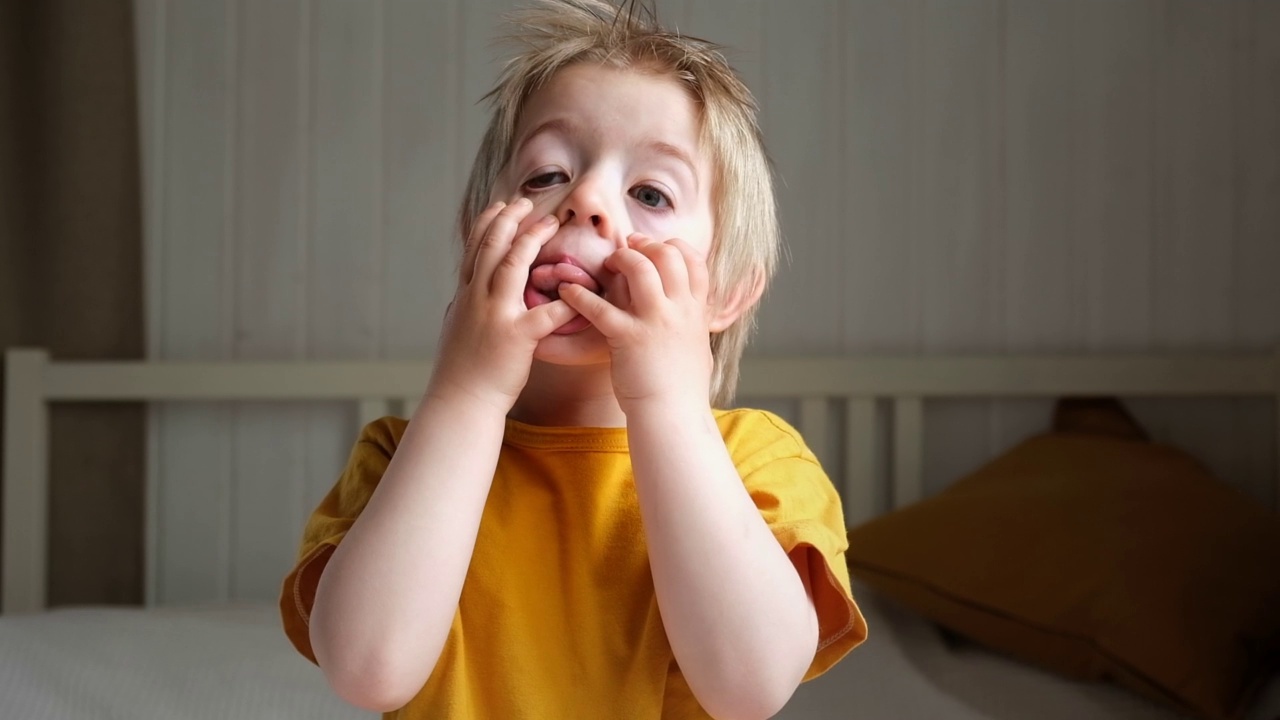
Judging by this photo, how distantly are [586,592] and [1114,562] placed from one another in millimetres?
860

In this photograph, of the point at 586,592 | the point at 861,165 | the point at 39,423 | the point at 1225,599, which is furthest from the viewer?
the point at 861,165

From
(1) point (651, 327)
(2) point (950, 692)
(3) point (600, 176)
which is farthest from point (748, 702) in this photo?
(2) point (950, 692)

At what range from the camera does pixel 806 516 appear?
2.45 feet

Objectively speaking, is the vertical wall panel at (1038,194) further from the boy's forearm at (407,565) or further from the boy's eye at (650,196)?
the boy's forearm at (407,565)

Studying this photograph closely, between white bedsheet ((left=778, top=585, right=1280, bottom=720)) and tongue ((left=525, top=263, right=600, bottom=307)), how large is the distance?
72cm

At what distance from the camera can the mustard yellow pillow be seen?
51.0 inches

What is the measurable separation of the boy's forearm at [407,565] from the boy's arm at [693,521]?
87 millimetres

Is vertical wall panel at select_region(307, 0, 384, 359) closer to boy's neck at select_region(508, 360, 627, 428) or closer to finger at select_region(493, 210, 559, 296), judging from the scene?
boy's neck at select_region(508, 360, 627, 428)

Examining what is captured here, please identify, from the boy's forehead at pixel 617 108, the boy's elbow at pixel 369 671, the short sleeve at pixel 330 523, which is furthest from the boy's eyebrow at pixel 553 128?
the boy's elbow at pixel 369 671

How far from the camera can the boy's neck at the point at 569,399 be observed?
79cm

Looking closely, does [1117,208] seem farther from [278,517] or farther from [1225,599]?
[278,517]

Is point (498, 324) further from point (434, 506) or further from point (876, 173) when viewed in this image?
point (876, 173)

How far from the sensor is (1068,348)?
6.26 ft

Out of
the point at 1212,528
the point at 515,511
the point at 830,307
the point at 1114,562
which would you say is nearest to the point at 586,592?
the point at 515,511
